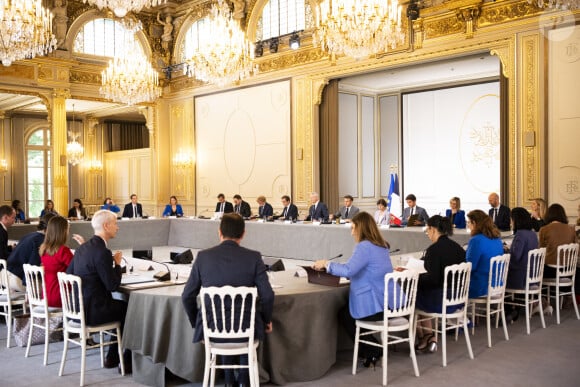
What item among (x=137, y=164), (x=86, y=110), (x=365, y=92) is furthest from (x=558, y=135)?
(x=86, y=110)

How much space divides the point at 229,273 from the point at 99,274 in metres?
1.21

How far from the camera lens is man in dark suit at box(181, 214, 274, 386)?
3430mm

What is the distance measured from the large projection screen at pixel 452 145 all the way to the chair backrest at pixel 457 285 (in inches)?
327

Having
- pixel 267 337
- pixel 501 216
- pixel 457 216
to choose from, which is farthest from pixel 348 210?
pixel 267 337

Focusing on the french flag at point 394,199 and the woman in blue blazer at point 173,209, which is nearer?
the french flag at point 394,199

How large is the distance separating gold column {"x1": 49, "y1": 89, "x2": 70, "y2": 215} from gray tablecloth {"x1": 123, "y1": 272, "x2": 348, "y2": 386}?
10241mm

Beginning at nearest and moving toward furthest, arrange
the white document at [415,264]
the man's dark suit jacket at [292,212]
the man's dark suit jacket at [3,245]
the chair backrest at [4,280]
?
1. the white document at [415,264]
2. the chair backrest at [4,280]
3. the man's dark suit jacket at [3,245]
4. the man's dark suit jacket at [292,212]

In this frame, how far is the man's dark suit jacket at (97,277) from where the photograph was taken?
409 centimetres

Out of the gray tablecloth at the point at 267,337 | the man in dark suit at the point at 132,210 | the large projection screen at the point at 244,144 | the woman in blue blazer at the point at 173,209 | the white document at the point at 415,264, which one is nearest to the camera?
the gray tablecloth at the point at 267,337

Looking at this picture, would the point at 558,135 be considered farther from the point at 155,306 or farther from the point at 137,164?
the point at 137,164

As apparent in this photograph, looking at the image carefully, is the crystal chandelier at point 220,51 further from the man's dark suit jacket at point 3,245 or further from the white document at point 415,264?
the white document at point 415,264

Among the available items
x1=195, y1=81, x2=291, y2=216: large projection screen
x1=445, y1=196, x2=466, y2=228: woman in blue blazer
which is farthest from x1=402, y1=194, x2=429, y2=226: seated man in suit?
x1=195, y1=81, x2=291, y2=216: large projection screen

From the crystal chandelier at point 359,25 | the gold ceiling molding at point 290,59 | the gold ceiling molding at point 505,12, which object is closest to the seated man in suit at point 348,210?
the gold ceiling molding at point 290,59

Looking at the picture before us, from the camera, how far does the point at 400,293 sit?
405 centimetres
